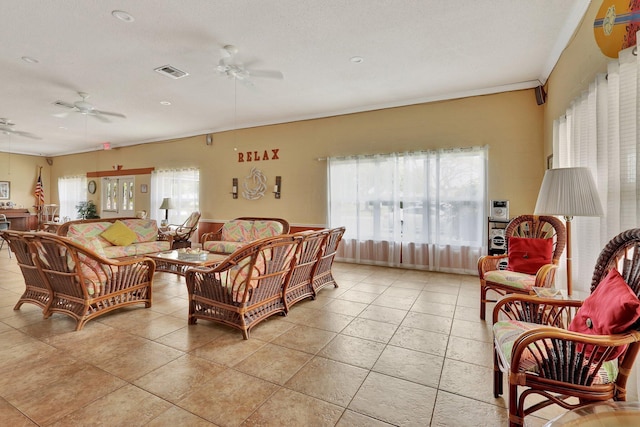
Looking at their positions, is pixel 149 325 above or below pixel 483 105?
below

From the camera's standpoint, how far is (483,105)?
491cm

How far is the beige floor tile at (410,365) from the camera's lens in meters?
2.12

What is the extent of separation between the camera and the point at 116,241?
5125 mm

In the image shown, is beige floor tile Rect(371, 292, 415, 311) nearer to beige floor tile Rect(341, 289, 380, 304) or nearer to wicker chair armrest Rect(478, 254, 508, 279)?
beige floor tile Rect(341, 289, 380, 304)

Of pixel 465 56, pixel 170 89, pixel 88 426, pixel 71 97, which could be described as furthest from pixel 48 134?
pixel 465 56

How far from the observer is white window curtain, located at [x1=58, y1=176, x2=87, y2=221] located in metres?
10.2

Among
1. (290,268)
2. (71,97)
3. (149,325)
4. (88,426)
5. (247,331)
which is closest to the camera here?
(88,426)

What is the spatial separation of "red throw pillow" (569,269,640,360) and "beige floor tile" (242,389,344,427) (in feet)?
4.43

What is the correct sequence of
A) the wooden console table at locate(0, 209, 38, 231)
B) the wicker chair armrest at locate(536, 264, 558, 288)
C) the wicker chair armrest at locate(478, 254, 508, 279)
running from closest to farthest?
the wicker chair armrest at locate(536, 264, 558, 288), the wicker chair armrest at locate(478, 254, 508, 279), the wooden console table at locate(0, 209, 38, 231)

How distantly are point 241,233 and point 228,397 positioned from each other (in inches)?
157

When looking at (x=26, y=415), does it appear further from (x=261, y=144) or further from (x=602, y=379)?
(x=261, y=144)

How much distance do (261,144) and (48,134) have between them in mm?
5842

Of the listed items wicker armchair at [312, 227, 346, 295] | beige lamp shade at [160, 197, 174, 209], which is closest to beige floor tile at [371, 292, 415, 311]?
wicker armchair at [312, 227, 346, 295]

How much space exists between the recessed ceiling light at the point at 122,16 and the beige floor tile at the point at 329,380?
356 centimetres
